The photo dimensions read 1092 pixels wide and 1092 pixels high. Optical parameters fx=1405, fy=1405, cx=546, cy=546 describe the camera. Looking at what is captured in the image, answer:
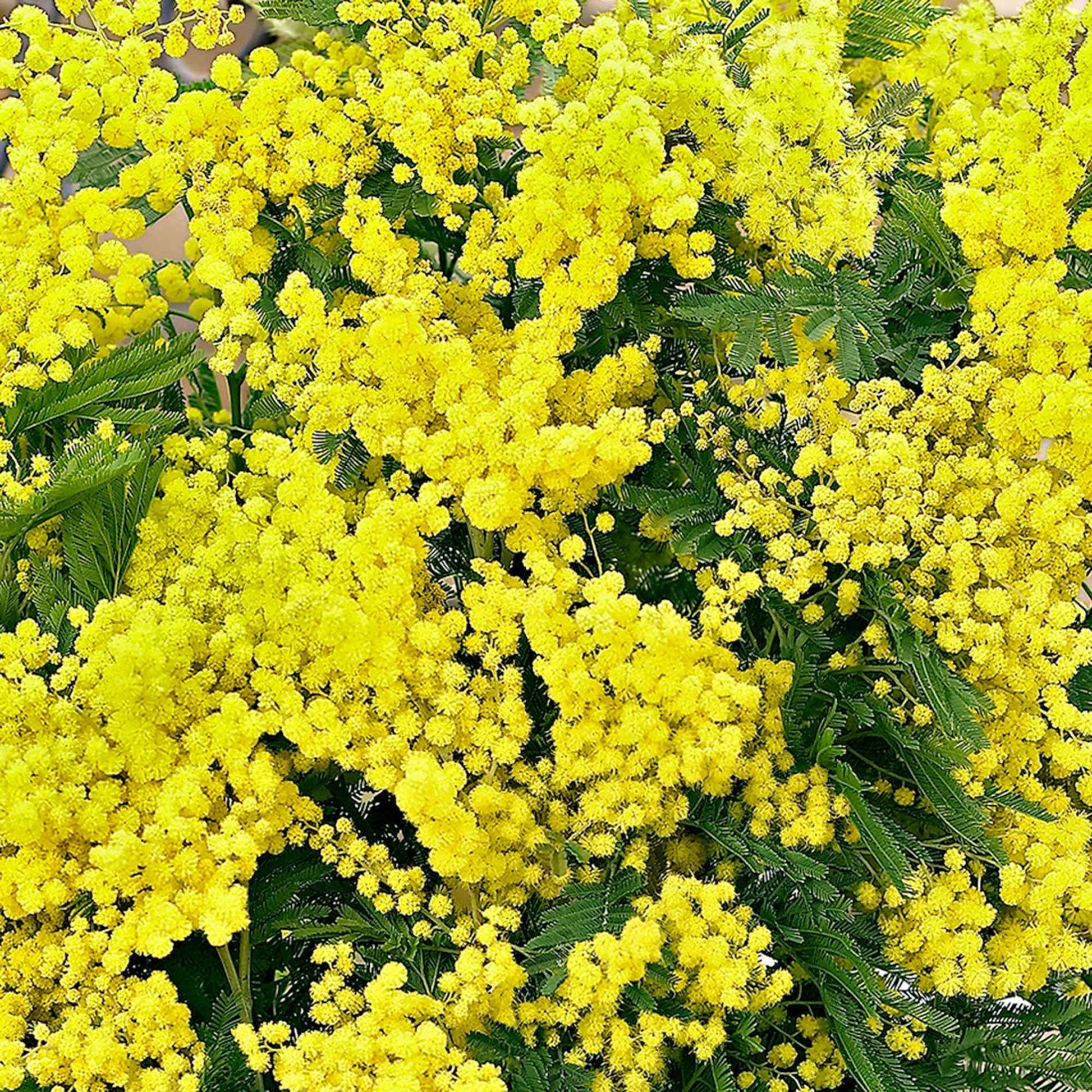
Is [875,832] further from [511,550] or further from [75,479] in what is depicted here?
[75,479]

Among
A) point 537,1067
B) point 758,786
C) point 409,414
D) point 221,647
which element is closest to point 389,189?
point 409,414

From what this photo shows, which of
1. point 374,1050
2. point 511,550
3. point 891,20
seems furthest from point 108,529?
point 891,20

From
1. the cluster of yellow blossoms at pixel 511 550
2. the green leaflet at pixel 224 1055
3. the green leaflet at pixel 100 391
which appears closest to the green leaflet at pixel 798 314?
the cluster of yellow blossoms at pixel 511 550

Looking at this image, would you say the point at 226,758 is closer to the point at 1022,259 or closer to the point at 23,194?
the point at 23,194

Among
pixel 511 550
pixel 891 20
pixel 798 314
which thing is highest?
pixel 891 20

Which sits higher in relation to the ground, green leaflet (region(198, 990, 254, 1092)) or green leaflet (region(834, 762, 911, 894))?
green leaflet (region(834, 762, 911, 894))

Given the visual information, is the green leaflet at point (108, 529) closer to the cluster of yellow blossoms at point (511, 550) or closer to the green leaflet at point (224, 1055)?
the cluster of yellow blossoms at point (511, 550)

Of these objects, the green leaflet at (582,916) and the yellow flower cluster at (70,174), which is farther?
the yellow flower cluster at (70,174)

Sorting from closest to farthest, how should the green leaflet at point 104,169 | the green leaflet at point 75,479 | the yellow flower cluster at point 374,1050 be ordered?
the yellow flower cluster at point 374,1050 → the green leaflet at point 75,479 → the green leaflet at point 104,169

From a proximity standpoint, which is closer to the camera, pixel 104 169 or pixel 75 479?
pixel 75 479

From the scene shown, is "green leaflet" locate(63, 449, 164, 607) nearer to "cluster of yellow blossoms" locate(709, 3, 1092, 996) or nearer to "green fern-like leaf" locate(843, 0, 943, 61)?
"cluster of yellow blossoms" locate(709, 3, 1092, 996)

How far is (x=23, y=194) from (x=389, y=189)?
23cm

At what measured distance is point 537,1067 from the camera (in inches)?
30.1

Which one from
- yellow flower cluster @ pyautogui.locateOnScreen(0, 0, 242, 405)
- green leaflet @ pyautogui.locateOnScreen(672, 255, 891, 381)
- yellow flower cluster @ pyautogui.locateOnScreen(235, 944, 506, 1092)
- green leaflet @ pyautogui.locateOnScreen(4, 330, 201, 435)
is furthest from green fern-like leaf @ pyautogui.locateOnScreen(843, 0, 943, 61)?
yellow flower cluster @ pyautogui.locateOnScreen(235, 944, 506, 1092)
